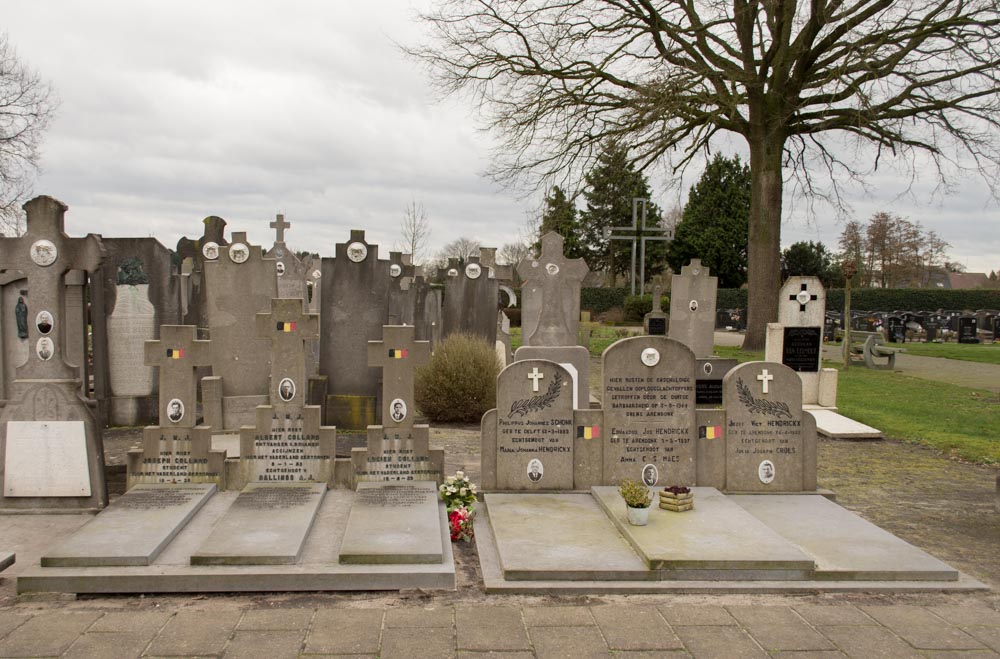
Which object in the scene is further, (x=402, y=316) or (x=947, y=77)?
(x=947, y=77)

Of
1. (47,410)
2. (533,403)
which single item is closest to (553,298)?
(533,403)

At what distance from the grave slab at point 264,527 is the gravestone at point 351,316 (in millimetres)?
4169

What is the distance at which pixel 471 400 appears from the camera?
1177 cm

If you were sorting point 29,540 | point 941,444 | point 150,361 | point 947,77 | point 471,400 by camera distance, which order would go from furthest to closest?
point 947,77, point 471,400, point 941,444, point 150,361, point 29,540

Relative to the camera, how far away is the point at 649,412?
24.2ft

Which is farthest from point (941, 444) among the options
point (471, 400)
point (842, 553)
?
point (471, 400)

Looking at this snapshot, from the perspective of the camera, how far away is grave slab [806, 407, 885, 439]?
1100 centimetres

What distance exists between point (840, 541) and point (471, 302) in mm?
10948

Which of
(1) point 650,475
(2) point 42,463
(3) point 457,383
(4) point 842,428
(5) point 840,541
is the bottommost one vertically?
(5) point 840,541

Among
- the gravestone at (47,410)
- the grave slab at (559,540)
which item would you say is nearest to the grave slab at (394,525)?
the grave slab at (559,540)

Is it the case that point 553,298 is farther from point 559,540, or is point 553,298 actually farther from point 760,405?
point 559,540

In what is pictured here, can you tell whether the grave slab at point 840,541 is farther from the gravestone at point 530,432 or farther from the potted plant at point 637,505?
the gravestone at point 530,432

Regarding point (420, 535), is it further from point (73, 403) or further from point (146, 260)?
point (146, 260)

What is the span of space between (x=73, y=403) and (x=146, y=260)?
4.79 m
